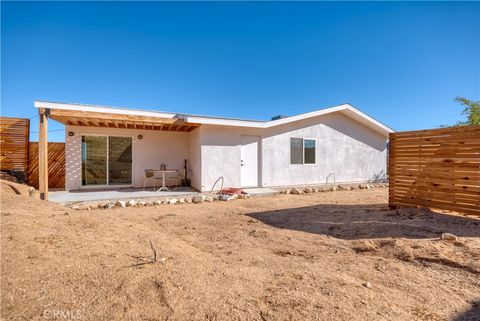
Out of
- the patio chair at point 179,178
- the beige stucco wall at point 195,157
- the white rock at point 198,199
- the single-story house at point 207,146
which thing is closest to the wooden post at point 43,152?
the single-story house at point 207,146

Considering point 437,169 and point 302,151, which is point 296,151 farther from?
point 437,169

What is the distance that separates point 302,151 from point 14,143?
38.0 feet

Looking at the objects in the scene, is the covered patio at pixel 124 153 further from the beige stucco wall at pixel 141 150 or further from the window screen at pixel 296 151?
the window screen at pixel 296 151

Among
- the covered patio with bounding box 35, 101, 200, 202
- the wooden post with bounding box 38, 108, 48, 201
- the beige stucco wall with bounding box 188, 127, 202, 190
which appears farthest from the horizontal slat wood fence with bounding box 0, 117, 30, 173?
the beige stucco wall with bounding box 188, 127, 202, 190

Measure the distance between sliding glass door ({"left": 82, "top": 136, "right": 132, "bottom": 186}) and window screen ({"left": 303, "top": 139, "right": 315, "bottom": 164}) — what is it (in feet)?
25.6

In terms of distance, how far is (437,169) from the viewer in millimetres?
5121

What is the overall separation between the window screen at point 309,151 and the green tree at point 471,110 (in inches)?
441

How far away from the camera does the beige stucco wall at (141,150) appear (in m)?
8.75

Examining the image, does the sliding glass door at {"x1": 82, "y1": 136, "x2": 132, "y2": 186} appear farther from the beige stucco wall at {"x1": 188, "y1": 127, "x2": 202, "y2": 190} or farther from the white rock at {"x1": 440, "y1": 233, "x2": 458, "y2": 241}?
the white rock at {"x1": 440, "y1": 233, "x2": 458, "y2": 241}

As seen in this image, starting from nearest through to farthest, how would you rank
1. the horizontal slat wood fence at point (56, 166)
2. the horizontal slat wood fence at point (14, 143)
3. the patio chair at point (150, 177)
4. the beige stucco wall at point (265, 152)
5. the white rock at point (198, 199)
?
1. the white rock at point (198, 199)
2. the horizontal slat wood fence at point (14, 143)
3. the beige stucco wall at point (265, 152)
4. the patio chair at point (150, 177)
5. the horizontal slat wood fence at point (56, 166)

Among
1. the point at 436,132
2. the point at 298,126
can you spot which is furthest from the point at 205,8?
the point at 436,132

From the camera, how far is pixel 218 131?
9.10 meters

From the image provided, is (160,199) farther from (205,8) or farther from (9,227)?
(205,8)

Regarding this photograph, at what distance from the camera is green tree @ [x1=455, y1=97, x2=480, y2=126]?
14.3 meters
